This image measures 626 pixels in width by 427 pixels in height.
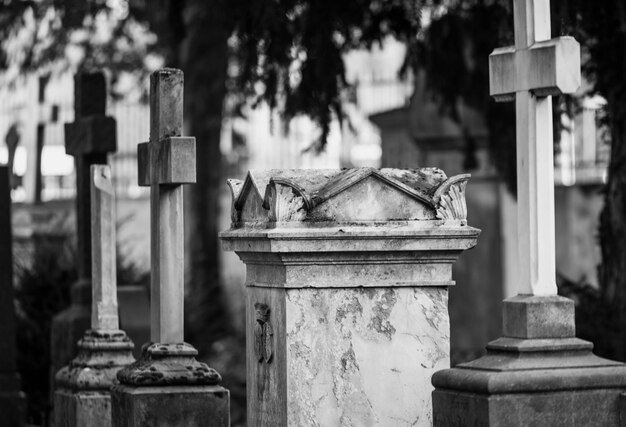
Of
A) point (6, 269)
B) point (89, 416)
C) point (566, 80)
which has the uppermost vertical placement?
point (566, 80)

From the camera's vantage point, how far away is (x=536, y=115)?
5.79 metres

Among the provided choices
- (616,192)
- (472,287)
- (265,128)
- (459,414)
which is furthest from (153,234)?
(265,128)

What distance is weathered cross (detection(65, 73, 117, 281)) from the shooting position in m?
10.2

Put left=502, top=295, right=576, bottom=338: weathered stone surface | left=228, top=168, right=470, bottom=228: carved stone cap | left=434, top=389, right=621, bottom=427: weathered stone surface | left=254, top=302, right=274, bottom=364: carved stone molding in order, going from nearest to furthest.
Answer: left=434, top=389, right=621, bottom=427: weathered stone surface
left=502, top=295, right=576, bottom=338: weathered stone surface
left=228, top=168, right=470, bottom=228: carved stone cap
left=254, top=302, right=274, bottom=364: carved stone molding

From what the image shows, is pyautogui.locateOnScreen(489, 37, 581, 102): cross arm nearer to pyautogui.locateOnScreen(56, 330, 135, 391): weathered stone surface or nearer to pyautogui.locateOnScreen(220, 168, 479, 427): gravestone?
pyautogui.locateOnScreen(220, 168, 479, 427): gravestone

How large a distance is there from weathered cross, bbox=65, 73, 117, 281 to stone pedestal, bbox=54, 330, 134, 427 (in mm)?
1732

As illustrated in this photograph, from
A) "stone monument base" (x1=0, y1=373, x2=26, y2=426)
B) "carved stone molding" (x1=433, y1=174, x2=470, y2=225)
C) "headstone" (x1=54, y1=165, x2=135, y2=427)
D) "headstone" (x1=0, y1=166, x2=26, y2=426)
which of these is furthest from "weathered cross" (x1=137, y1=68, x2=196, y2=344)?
"stone monument base" (x1=0, y1=373, x2=26, y2=426)

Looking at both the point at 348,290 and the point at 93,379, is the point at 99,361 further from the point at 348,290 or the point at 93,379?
the point at 348,290

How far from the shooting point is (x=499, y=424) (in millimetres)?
5406

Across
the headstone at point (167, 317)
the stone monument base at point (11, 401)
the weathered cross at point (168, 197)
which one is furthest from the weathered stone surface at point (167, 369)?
the stone monument base at point (11, 401)

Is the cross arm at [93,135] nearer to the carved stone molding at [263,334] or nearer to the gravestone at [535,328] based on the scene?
the carved stone molding at [263,334]

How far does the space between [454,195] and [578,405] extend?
1.26 metres

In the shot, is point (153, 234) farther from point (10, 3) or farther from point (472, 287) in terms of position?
point (472, 287)

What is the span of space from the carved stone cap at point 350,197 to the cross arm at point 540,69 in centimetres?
69
